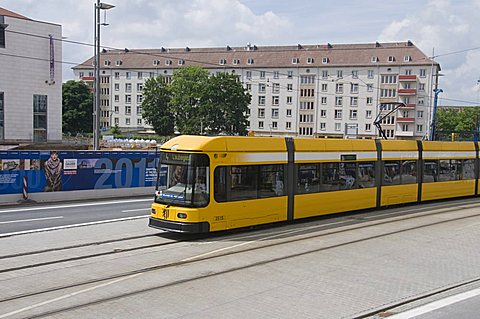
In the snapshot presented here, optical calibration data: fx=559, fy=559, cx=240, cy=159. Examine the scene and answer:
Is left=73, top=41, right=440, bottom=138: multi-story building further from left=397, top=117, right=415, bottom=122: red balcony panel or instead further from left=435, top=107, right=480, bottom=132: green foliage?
left=435, top=107, right=480, bottom=132: green foliage

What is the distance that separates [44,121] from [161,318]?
2487 inches

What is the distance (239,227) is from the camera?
14820mm

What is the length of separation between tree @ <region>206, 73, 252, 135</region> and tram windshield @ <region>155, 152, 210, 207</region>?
248 feet

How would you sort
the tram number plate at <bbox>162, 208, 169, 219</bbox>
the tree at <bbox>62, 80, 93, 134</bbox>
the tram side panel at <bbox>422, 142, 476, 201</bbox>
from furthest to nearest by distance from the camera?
1. the tree at <bbox>62, 80, 93, 134</bbox>
2. the tram side panel at <bbox>422, 142, 476, 201</bbox>
3. the tram number plate at <bbox>162, 208, 169, 219</bbox>

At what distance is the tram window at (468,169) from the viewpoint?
1006 inches

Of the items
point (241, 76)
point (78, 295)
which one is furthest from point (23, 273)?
point (241, 76)

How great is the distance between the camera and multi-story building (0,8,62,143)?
203 ft

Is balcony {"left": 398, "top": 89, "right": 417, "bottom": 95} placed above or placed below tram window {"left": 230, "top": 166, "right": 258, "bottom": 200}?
above

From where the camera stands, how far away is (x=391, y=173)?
21000 millimetres

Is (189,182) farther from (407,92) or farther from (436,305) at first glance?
(407,92)

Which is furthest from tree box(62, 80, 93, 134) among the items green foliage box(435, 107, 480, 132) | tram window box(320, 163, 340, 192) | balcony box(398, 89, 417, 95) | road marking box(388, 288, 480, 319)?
road marking box(388, 288, 480, 319)

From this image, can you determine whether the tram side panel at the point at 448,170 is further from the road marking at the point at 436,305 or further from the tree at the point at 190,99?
the tree at the point at 190,99

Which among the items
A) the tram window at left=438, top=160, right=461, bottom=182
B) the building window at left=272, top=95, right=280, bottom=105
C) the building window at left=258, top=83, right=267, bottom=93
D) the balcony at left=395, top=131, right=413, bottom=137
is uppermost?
the building window at left=258, top=83, right=267, bottom=93

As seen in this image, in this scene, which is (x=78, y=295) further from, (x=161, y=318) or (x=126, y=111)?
(x=126, y=111)
